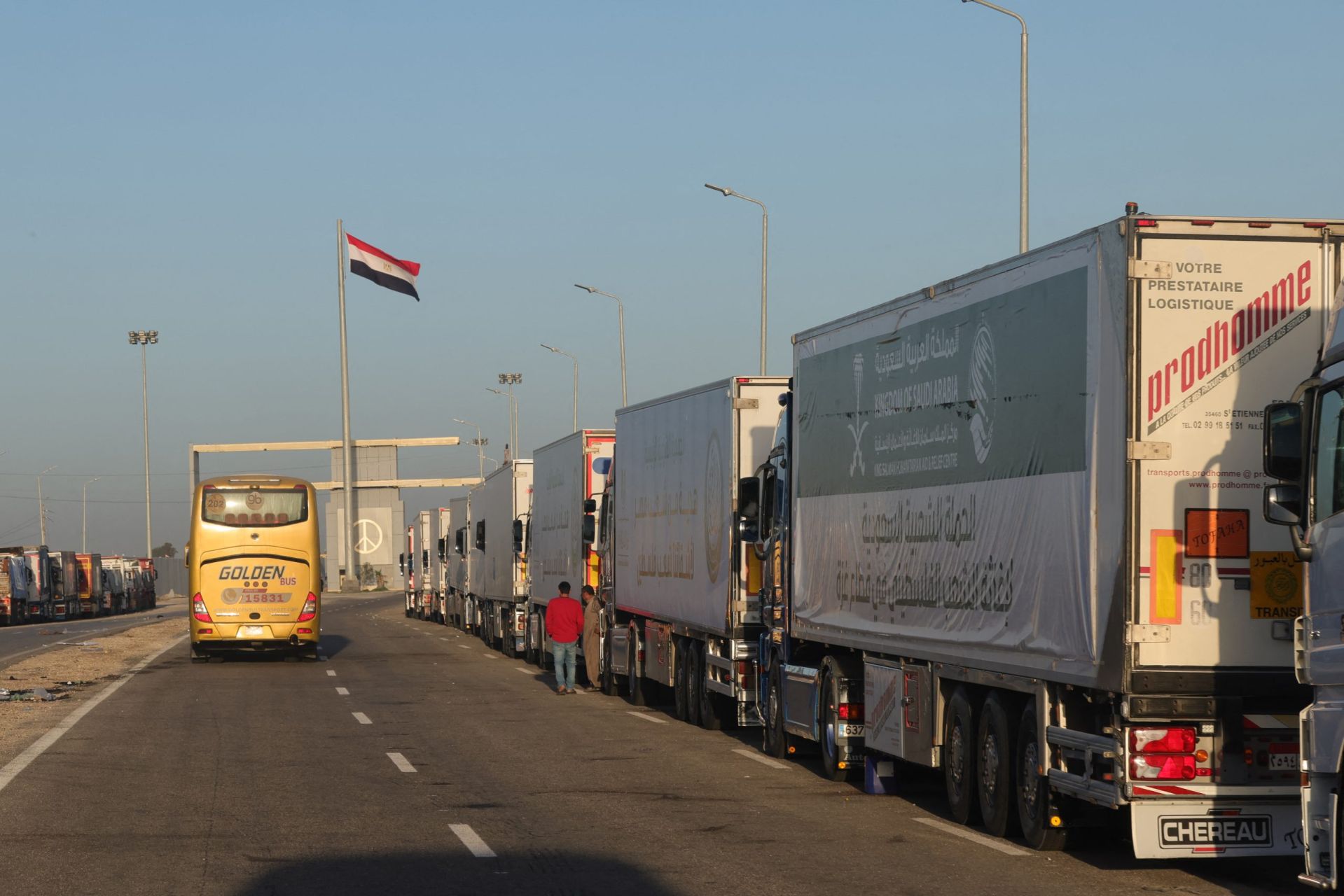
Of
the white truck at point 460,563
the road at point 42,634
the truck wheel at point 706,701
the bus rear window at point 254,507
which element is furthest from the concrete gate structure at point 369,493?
the truck wheel at point 706,701

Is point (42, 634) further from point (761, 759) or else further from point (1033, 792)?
point (1033, 792)

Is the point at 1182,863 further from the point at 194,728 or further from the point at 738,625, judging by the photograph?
the point at 194,728

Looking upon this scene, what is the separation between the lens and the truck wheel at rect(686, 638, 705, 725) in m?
20.4

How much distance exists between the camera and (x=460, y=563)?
2013 inches

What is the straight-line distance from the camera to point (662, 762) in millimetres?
16844

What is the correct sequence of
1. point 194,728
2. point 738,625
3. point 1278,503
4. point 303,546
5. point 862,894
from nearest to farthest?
point 1278,503 < point 862,894 < point 738,625 < point 194,728 < point 303,546

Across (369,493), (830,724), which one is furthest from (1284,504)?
(369,493)

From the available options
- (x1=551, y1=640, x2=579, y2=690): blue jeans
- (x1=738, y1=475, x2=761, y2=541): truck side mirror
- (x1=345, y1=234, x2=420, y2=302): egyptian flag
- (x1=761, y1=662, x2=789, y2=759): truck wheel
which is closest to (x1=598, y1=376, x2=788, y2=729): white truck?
(x1=738, y1=475, x2=761, y2=541): truck side mirror

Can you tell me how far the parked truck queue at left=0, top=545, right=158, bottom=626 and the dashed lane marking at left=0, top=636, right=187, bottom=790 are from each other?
152 ft

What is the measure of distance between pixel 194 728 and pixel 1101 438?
42.9 ft

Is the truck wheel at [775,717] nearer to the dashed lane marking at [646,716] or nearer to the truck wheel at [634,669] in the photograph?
the dashed lane marking at [646,716]

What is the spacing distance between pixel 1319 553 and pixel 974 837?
397 centimetres

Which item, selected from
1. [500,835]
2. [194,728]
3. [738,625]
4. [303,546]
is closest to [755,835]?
[500,835]

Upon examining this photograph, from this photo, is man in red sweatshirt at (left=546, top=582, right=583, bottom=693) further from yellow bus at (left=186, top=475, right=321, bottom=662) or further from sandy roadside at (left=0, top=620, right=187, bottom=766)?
yellow bus at (left=186, top=475, right=321, bottom=662)
